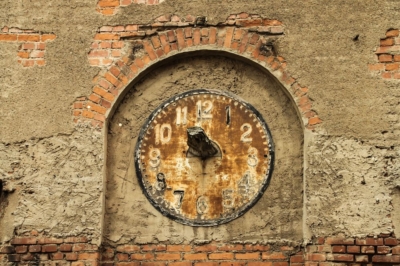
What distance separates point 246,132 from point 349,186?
98 cm

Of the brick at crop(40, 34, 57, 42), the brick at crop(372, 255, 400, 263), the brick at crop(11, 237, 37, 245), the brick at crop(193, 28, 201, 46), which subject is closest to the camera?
the brick at crop(372, 255, 400, 263)

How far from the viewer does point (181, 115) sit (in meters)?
6.49

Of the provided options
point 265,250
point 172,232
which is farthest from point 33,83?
point 265,250

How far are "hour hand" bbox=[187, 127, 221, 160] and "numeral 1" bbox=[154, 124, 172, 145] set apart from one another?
231 millimetres

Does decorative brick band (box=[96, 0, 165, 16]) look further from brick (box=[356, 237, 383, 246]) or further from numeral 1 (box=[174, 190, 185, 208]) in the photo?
brick (box=[356, 237, 383, 246])

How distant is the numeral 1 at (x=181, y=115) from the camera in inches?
255

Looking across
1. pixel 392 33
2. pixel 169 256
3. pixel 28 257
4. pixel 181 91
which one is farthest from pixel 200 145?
pixel 392 33

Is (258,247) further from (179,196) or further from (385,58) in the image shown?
(385,58)

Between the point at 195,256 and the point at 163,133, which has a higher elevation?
the point at 163,133

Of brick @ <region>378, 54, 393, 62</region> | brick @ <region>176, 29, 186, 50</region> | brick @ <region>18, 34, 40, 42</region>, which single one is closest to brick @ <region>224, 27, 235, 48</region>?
brick @ <region>176, 29, 186, 50</region>

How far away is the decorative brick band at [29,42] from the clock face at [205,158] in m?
1.14

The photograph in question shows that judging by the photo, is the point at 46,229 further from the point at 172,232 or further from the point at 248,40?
the point at 248,40

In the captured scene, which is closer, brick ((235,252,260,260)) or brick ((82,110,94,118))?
brick ((235,252,260,260))

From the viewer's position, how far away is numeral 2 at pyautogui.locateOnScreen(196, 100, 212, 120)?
647cm
